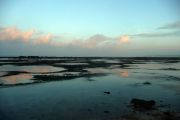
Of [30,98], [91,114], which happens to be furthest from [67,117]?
[30,98]

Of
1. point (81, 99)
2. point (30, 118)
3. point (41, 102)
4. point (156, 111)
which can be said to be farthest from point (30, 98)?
point (156, 111)

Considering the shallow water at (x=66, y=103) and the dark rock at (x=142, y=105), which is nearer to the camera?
the shallow water at (x=66, y=103)

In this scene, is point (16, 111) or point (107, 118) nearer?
point (107, 118)

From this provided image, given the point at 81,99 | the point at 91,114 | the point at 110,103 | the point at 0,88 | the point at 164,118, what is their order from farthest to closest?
the point at 0,88 < the point at 81,99 < the point at 110,103 < the point at 91,114 < the point at 164,118

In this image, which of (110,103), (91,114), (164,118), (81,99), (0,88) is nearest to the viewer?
(164,118)

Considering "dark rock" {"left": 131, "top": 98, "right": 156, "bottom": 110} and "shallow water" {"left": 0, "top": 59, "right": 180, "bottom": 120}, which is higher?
"dark rock" {"left": 131, "top": 98, "right": 156, "bottom": 110}

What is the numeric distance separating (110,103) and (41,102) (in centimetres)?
448

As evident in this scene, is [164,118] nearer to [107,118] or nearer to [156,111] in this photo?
[156,111]

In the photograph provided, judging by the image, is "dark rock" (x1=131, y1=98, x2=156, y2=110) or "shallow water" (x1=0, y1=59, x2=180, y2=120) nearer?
"shallow water" (x1=0, y1=59, x2=180, y2=120)

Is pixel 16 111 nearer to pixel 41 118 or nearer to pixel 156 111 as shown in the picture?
pixel 41 118

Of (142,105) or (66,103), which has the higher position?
(142,105)

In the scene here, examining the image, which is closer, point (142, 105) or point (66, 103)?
point (142, 105)

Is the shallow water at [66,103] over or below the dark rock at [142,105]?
below

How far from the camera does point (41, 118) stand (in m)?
12.4
